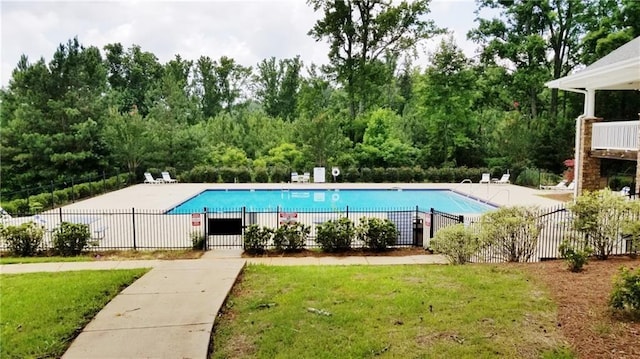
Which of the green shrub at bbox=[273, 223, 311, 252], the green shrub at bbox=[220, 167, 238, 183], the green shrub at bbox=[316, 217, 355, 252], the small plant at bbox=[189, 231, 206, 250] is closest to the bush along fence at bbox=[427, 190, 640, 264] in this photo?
the green shrub at bbox=[316, 217, 355, 252]

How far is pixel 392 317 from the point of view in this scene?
4805 millimetres

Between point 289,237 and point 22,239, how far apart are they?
5.92m

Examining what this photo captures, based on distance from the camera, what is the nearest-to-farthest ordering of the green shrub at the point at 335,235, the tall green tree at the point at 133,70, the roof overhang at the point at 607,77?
the green shrub at the point at 335,235, the roof overhang at the point at 607,77, the tall green tree at the point at 133,70

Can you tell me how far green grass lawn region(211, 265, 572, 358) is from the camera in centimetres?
406

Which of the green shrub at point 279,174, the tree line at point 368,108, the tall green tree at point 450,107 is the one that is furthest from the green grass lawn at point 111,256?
the tall green tree at point 450,107

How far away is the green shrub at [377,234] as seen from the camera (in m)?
9.91

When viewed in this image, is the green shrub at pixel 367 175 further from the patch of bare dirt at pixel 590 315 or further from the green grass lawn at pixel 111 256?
the patch of bare dirt at pixel 590 315

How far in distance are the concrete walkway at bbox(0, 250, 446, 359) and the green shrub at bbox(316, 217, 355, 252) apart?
2670 millimetres

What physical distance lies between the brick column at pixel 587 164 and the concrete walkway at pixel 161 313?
11.0 m

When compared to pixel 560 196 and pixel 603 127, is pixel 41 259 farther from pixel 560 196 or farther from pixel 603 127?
pixel 560 196

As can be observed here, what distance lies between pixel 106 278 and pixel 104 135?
18293 millimetres

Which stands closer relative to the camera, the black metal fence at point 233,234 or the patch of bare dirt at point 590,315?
the patch of bare dirt at point 590,315

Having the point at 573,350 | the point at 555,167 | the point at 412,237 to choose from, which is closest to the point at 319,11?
the point at 555,167

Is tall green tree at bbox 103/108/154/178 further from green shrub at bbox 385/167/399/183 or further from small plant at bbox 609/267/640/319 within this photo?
small plant at bbox 609/267/640/319
